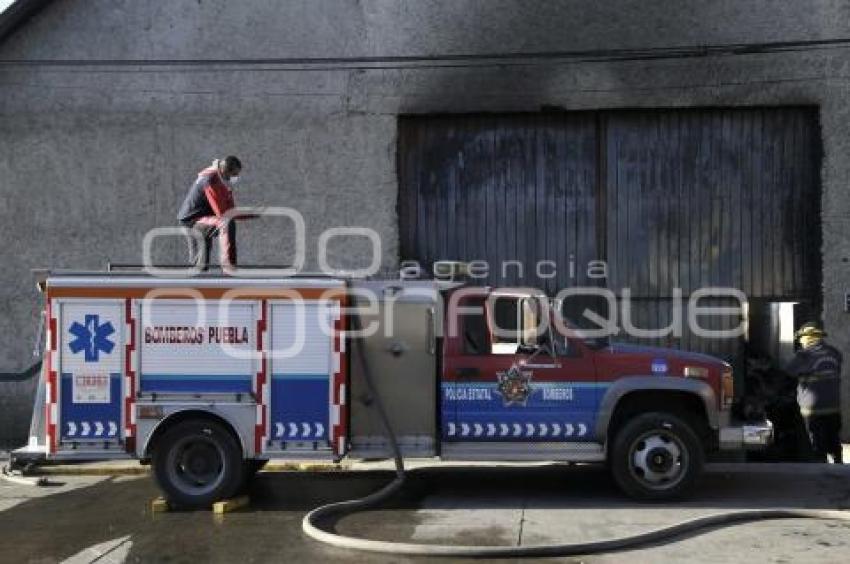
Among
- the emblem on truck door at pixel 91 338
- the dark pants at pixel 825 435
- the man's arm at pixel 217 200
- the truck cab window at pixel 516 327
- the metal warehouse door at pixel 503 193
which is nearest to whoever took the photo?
the emblem on truck door at pixel 91 338

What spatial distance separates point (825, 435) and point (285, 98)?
811 centimetres

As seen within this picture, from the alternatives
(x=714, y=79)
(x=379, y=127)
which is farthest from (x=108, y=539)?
(x=714, y=79)

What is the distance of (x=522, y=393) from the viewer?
8898 millimetres

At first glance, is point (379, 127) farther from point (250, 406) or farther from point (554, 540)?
point (554, 540)

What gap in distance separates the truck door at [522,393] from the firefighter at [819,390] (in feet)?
10.9

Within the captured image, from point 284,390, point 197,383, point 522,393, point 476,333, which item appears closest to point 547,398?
point 522,393

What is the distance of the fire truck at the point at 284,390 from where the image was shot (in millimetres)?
8852

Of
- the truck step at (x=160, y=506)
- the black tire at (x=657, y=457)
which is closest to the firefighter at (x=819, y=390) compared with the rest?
the black tire at (x=657, y=457)

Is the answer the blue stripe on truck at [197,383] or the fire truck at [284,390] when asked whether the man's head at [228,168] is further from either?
the blue stripe on truck at [197,383]

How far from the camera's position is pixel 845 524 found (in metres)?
8.01

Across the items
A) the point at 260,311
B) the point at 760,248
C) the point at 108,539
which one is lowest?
the point at 108,539

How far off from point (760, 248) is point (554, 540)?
7049 millimetres

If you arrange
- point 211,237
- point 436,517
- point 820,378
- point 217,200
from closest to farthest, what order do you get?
1. point 436,517
2. point 217,200
3. point 211,237
4. point 820,378

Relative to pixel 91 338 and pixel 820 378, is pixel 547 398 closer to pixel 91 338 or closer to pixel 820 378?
pixel 820 378
